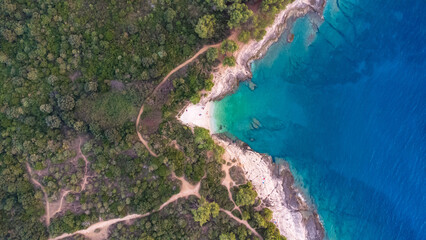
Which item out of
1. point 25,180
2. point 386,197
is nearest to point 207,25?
point 25,180

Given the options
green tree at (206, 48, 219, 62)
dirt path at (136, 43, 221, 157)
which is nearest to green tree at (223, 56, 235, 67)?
green tree at (206, 48, 219, 62)

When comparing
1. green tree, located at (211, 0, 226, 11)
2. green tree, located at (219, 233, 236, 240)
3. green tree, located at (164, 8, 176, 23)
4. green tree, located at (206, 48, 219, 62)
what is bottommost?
green tree, located at (219, 233, 236, 240)

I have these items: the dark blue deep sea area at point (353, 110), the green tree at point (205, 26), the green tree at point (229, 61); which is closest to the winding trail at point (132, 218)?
the dark blue deep sea area at point (353, 110)

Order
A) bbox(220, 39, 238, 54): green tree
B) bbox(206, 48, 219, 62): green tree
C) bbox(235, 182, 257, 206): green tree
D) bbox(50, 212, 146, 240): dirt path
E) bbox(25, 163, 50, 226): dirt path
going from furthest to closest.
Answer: bbox(235, 182, 257, 206): green tree < bbox(206, 48, 219, 62): green tree < bbox(220, 39, 238, 54): green tree < bbox(50, 212, 146, 240): dirt path < bbox(25, 163, 50, 226): dirt path

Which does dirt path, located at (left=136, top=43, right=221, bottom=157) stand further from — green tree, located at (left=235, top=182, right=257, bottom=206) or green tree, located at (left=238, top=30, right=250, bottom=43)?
green tree, located at (left=235, top=182, right=257, bottom=206)

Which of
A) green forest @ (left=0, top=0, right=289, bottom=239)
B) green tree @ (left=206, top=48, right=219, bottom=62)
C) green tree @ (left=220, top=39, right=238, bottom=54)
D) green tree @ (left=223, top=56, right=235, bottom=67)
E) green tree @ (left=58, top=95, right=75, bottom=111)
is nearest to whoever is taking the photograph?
green tree @ (left=58, top=95, right=75, bottom=111)

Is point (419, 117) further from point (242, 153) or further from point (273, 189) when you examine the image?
point (242, 153)

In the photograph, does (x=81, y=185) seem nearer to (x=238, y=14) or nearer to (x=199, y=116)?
(x=199, y=116)
